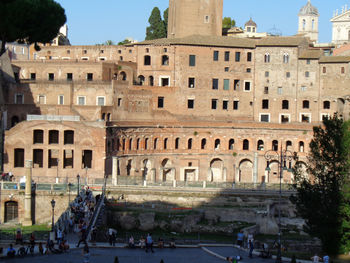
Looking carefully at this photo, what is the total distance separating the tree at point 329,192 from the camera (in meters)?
33.7

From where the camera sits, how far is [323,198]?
113ft

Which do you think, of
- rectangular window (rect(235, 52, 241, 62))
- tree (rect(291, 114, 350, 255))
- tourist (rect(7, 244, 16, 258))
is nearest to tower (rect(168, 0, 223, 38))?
rectangular window (rect(235, 52, 241, 62))

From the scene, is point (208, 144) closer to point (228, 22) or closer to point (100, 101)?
point (100, 101)

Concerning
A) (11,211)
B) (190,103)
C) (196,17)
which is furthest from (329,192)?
(196,17)

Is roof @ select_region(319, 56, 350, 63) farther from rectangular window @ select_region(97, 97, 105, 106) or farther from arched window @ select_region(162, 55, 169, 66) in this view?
rectangular window @ select_region(97, 97, 105, 106)

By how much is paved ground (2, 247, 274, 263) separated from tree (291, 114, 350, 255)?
5.04 metres

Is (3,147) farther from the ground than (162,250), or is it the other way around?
(3,147)

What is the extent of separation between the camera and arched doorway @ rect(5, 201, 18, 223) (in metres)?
41.0

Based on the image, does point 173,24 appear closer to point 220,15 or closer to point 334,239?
point 220,15

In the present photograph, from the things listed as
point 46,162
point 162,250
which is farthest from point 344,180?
point 46,162

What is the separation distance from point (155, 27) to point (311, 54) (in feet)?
83.3

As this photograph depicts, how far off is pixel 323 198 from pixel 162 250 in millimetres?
9306

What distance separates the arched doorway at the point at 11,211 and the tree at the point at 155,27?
42.2 m

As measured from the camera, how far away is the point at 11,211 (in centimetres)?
4112
